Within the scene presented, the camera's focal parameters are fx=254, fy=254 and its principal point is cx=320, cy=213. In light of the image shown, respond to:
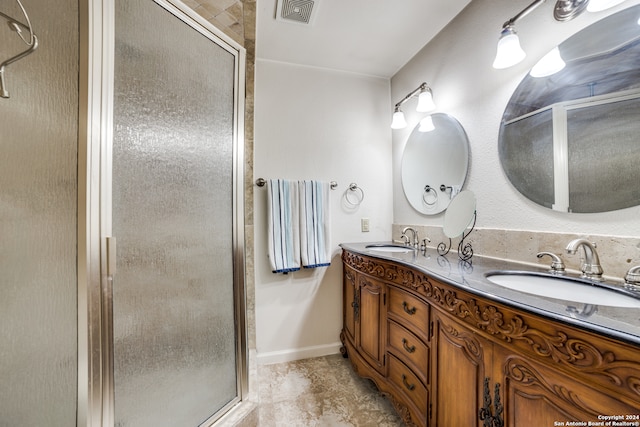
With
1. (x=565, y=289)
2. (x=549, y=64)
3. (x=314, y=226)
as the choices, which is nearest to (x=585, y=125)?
(x=549, y=64)

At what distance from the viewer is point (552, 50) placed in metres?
1.08

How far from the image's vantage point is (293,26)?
5.40ft

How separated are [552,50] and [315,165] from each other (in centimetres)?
145

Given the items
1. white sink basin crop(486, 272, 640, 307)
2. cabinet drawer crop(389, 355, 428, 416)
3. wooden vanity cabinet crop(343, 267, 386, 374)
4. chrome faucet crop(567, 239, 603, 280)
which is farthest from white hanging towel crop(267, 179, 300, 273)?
chrome faucet crop(567, 239, 603, 280)

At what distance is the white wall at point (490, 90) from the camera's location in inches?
40.7

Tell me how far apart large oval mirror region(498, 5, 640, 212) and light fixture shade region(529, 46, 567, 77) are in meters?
0.02

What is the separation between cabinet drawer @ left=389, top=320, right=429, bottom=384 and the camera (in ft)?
3.65

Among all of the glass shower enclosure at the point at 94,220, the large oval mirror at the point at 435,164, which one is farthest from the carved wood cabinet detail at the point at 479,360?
the glass shower enclosure at the point at 94,220

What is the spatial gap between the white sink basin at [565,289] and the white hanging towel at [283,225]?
4.13 feet

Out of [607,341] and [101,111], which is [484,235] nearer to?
[607,341]

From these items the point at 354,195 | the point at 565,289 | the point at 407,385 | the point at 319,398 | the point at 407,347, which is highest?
the point at 354,195

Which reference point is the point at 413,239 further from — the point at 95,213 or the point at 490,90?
the point at 95,213

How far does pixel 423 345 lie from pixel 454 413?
247mm

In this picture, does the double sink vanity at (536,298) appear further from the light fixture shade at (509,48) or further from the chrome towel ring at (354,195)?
the chrome towel ring at (354,195)
